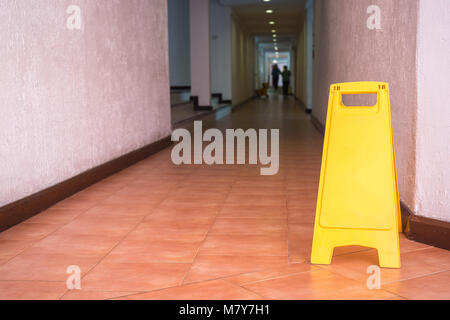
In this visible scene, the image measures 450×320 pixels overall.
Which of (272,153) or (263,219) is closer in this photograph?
(263,219)

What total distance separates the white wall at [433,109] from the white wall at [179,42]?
12.5 m

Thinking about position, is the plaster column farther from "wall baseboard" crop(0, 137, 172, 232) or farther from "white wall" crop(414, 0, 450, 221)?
"white wall" crop(414, 0, 450, 221)

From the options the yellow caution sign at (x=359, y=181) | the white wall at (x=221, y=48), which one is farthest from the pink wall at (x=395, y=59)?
the white wall at (x=221, y=48)

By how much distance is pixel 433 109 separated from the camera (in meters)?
2.39

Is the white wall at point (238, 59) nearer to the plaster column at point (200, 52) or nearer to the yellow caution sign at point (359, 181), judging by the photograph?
the plaster column at point (200, 52)

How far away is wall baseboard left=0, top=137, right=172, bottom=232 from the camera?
2844 mm

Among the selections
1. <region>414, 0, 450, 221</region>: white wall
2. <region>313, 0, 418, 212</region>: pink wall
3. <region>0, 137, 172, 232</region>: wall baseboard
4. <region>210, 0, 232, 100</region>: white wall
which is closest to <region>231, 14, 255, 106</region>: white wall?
<region>210, 0, 232, 100</region>: white wall

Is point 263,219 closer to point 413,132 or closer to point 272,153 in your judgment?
point 413,132

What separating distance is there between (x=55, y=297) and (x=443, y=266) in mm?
1593

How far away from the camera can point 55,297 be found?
1.88 meters

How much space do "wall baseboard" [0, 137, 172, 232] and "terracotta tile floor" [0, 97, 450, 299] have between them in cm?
6

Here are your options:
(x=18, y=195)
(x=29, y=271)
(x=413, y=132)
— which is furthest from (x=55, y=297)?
(x=413, y=132)

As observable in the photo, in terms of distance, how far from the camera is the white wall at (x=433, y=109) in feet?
7.70

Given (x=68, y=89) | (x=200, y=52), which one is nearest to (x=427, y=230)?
(x=68, y=89)
